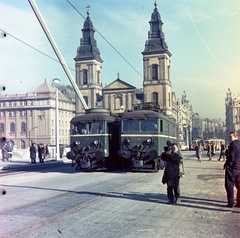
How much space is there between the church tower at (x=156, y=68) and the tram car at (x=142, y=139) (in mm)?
62146

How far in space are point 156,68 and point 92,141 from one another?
65218 millimetres

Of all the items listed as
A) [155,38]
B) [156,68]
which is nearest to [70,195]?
[156,68]

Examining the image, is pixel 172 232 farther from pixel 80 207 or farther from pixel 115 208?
pixel 80 207

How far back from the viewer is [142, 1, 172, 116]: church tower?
266 feet

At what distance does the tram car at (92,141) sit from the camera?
18.6 metres

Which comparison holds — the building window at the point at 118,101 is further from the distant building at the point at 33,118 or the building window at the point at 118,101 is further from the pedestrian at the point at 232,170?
the pedestrian at the point at 232,170

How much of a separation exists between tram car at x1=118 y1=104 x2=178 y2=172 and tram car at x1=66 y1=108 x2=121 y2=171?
939 millimetres

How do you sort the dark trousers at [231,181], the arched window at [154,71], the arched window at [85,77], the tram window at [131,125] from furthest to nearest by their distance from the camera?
1. the arched window at [85,77]
2. the arched window at [154,71]
3. the tram window at [131,125]
4. the dark trousers at [231,181]

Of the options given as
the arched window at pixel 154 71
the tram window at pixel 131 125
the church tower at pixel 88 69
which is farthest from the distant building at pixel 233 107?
the church tower at pixel 88 69

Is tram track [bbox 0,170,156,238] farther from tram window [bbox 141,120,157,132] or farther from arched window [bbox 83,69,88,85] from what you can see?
arched window [bbox 83,69,88,85]

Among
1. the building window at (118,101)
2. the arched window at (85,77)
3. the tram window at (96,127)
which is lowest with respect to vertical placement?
the tram window at (96,127)

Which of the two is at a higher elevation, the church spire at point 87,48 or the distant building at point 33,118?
the church spire at point 87,48

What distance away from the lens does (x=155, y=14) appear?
83.1m

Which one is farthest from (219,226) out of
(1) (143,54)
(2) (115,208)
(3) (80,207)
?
(1) (143,54)
